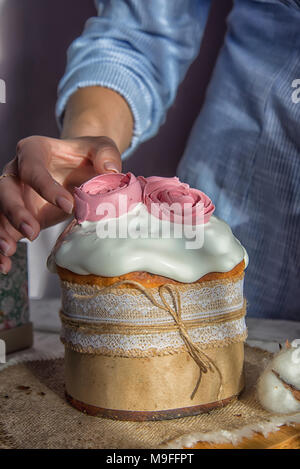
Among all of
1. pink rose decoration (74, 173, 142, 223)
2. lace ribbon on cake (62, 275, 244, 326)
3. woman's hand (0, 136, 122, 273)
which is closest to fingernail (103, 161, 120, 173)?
woman's hand (0, 136, 122, 273)

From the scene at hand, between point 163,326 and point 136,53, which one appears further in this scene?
point 136,53

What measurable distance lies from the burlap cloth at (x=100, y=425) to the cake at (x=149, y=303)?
0.07 feet

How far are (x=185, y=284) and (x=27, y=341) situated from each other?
1.30 ft

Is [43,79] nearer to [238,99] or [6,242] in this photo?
[238,99]

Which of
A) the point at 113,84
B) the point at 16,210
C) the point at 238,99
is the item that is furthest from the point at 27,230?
Answer: the point at 238,99

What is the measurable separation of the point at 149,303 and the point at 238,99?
687 mm

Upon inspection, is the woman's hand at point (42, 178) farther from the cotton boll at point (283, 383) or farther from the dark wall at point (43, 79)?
the dark wall at point (43, 79)

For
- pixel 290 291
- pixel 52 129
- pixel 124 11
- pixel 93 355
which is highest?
pixel 124 11

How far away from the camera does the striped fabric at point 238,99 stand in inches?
42.8

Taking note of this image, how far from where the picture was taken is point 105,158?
2.75 feet

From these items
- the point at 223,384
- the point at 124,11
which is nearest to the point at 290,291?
the point at 223,384

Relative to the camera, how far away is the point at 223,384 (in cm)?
66

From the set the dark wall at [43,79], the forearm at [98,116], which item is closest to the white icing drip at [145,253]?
the forearm at [98,116]
